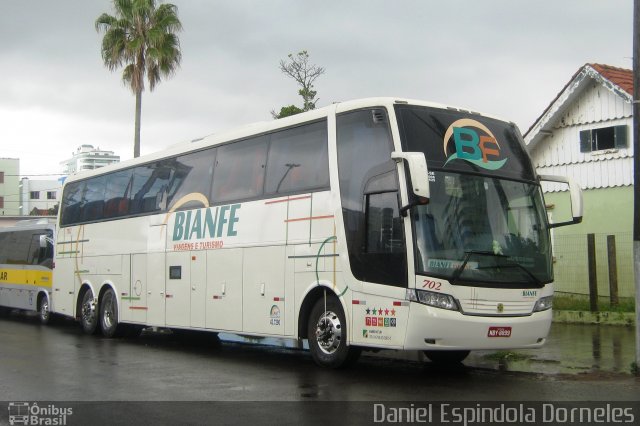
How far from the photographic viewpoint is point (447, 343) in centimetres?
990

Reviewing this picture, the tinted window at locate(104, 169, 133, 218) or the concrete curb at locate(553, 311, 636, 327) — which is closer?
the concrete curb at locate(553, 311, 636, 327)

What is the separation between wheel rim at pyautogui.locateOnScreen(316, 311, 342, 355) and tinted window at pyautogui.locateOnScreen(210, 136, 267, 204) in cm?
264

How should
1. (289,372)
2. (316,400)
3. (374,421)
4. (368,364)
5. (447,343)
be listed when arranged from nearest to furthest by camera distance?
(374,421) < (316,400) < (447,343) < (289,372) < (368,364)

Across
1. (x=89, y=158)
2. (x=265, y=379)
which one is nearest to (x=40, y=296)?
(x=265, y=379)

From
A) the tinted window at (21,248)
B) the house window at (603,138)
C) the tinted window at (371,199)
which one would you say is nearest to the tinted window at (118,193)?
the tinted window at (21,248)

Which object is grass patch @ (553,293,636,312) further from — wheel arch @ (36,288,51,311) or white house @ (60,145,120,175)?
white house @ (60,145,120,175)

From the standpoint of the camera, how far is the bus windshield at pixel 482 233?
1002 cm

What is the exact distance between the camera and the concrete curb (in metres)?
16.8

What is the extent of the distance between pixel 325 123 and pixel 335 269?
222cm

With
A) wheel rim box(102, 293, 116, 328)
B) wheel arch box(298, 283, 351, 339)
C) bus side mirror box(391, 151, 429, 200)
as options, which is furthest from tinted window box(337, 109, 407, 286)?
wheel rim box(102, 293, 116, 328)

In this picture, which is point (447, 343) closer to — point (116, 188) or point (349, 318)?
point (349, 318)

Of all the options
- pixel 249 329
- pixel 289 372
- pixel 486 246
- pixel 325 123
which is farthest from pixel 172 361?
pixel 486 246

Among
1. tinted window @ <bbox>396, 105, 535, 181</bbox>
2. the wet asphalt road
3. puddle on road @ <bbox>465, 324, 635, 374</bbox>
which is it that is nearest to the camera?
the wet asphalt road

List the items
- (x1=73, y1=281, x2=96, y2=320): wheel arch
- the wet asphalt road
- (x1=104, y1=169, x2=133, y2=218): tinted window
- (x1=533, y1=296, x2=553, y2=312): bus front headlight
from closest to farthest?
the wet asphalt road
(x1=533, y1=296, x2=553, y2=312): bus front headlight
(x1=104, y1=169, x2=133, y2=218): tinted window
(x1=73, y1=281, x2=96, y2=320): wheel arch
